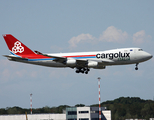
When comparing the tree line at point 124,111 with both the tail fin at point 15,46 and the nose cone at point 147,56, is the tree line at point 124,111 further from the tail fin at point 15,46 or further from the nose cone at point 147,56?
the nose cone at point 147,56

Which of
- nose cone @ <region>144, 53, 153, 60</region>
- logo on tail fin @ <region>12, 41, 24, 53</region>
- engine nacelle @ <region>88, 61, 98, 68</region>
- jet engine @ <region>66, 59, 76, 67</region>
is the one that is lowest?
engine nacelle @ <region>88, 61, 98, 68</region>

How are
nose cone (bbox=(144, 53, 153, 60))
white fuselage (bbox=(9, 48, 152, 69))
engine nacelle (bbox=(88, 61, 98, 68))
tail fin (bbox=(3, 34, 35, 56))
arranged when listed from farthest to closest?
tail fin (bbox=(3, 34, 35, 56))
engine nacelle (bbox=(88, 61, 98, 68))
nose cone (bbox=(144, 53, 153, 60))
white fuselage (bbox=(9, 48, 152, 69))

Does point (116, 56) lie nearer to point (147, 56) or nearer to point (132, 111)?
point (147, 56)

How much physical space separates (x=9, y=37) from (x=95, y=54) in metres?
25.2

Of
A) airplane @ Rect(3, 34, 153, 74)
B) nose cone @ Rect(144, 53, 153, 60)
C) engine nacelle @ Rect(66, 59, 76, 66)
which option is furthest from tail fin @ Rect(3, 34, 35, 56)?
nose cone @ Rect(144, 53, 153, 60)

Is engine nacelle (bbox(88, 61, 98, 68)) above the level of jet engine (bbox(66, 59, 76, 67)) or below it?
below

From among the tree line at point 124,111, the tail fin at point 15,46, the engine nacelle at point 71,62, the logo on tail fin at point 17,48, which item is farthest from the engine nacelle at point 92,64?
the tree line at point 124,111

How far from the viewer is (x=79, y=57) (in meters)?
78.9

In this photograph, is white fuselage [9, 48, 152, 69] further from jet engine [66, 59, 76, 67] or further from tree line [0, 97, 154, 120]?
tree line [0, 97, 154, 120]

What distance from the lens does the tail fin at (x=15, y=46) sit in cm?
8600

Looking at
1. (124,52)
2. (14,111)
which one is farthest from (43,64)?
(14,111)

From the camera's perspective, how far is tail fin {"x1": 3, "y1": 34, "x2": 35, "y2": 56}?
86.0 meters

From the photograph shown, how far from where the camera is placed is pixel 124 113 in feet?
440

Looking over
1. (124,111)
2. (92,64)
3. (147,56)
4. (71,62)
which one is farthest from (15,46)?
(124,111)
